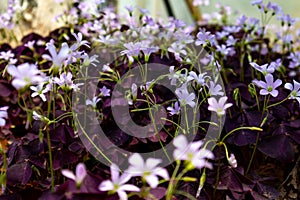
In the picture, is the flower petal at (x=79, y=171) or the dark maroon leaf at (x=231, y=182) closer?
the flower petal at (x=79, y=171)

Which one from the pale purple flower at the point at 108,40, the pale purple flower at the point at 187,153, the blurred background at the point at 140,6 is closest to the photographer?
the pale purple flower at the point at 187,153

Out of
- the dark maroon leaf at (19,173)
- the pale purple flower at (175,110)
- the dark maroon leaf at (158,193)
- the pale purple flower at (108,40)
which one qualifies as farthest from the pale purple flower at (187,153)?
the pale purple flower at (108,40)

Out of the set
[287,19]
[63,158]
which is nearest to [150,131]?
[63,158]

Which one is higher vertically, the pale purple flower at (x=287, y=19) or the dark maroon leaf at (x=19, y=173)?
the pale purple flower at (x=287, y=19)

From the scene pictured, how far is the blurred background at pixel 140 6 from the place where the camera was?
7.27 ft

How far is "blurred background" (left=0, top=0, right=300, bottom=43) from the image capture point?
221 centimetres

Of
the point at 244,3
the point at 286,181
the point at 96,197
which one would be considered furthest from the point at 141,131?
the point at 244,3

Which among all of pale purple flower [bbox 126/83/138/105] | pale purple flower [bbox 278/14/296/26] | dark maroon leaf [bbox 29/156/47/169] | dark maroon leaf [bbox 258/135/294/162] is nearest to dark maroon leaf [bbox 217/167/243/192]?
dark maroon leaf [bbox 258/135/294/162]

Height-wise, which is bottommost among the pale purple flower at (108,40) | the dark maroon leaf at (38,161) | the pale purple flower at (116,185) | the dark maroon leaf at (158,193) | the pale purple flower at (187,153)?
the dark maroon leaf at (158,193)

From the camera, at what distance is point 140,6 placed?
3.54 m

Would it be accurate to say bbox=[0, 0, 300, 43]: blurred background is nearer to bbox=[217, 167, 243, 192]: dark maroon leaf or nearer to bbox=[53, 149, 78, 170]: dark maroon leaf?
bbox=[53, 149, 78, 170]: dark maroon leaf

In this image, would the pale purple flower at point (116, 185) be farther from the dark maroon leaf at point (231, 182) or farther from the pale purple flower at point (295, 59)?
the pale purple flower at point (295, 59)

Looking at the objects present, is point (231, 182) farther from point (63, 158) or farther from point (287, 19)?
point (287, 19)

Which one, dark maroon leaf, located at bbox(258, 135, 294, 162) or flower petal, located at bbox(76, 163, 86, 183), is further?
dark maroon leaf, located at bbox(258, 135, 294, 162)
